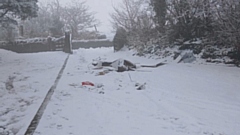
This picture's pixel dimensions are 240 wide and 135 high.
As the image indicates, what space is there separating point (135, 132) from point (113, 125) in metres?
0.36

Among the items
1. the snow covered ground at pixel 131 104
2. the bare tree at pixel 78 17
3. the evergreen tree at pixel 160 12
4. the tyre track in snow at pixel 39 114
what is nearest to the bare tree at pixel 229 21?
the snow covered ground at pixel 131 104

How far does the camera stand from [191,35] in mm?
9508

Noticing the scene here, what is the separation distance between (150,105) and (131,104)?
0.33m

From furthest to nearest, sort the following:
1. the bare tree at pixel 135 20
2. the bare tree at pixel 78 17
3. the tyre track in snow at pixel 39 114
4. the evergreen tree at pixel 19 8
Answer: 1. the bare tree at pixel 78 17
2. the bare tree at pixel 135 20
3. the evergreen tree at pixel 19 8
4. the tyre track in snow at pixel 39 114

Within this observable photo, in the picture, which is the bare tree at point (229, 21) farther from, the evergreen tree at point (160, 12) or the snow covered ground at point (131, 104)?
the evergreen tree at point (160, 12)

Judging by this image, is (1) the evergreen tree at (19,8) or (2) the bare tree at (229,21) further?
(1) the evergreen tree at (19,8)

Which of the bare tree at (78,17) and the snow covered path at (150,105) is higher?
the bare tree at (78,17)

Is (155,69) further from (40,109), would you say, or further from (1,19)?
(1,19)

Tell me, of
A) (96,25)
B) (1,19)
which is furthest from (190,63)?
(96,25)

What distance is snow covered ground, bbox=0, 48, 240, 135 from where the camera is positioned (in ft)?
10.8

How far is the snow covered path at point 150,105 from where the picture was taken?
10.7 ft

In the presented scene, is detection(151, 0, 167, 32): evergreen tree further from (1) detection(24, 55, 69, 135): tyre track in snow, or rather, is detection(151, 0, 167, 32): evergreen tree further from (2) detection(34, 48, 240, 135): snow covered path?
(1) detection(24, 55, 69, 135): tyre track in snow

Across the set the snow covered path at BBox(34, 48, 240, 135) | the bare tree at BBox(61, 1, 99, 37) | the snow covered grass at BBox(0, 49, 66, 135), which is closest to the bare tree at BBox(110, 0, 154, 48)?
the snow covered path at BBox(34, 48, 240, 135)

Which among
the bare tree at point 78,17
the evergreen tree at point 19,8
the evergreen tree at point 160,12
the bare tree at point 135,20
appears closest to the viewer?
the evergreen tree at point 19,8
